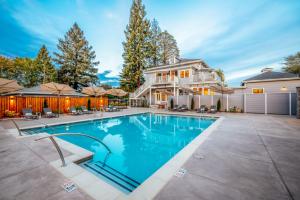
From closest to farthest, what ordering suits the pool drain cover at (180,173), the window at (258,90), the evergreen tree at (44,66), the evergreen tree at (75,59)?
the pool drain cover at (180,173) < the window at (258,90) < the evergreen tree at (75,59) < the evergreen tree at (44,66)

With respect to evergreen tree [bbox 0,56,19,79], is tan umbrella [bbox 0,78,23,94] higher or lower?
lower

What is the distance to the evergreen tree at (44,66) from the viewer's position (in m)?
27.9

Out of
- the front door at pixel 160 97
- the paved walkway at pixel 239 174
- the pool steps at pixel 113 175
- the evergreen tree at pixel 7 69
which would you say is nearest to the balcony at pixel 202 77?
the front door at pixel 160 97

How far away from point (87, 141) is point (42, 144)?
190 centimetres

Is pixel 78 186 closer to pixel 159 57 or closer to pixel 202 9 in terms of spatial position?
pixel 202 9

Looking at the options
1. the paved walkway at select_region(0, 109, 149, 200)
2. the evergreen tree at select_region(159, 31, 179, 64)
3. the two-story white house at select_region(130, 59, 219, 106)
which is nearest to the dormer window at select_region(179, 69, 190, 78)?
the two-story white house at select_region(130, 59, 219, 106)

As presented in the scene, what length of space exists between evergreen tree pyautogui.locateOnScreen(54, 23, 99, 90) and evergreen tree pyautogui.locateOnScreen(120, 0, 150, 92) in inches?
312

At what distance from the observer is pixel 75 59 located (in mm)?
26891

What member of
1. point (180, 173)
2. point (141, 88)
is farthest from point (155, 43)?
point (180, 173)

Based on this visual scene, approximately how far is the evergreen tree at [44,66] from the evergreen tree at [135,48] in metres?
15.9

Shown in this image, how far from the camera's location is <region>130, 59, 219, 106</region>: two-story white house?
17.8 metres

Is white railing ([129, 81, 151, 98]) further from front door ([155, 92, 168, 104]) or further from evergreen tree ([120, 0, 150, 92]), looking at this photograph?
evergreen tree ([120, 0, 150, 92])

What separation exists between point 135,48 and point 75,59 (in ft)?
42.0

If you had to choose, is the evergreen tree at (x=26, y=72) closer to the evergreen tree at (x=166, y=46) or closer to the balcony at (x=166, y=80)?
the balcony at (x=166, y=80)
